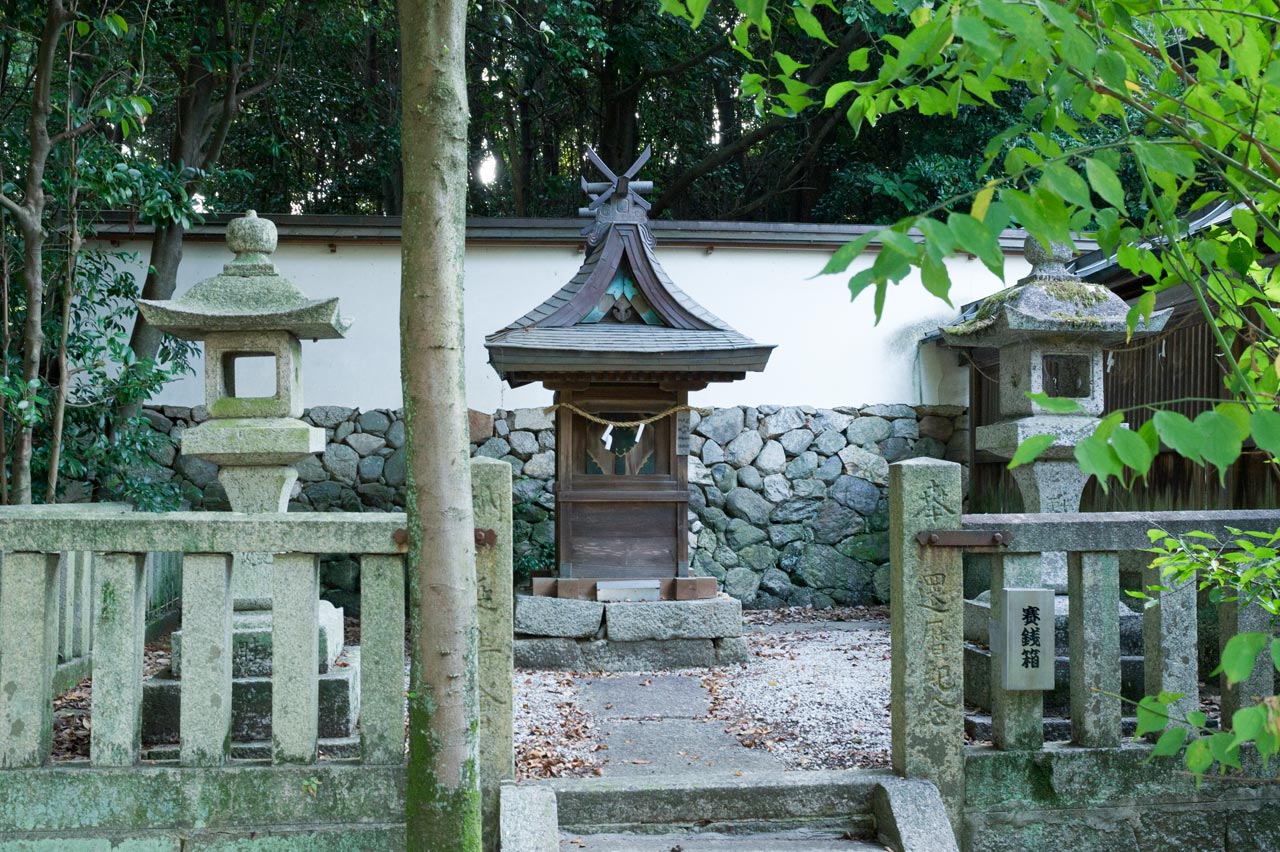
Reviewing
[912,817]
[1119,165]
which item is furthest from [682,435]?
[1119,165]

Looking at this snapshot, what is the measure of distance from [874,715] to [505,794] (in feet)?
7.99

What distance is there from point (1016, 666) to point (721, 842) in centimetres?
124

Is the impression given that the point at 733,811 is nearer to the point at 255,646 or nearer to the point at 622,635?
the point at 255,646

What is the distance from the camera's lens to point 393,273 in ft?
30.9

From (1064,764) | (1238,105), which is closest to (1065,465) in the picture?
(1064,764)

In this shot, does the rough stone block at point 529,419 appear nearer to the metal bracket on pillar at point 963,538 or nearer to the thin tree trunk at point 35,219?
the thin tree trunk at point 35,219

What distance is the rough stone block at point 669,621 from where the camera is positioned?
697cm

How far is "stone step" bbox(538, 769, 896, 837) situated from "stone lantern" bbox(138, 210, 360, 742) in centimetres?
133

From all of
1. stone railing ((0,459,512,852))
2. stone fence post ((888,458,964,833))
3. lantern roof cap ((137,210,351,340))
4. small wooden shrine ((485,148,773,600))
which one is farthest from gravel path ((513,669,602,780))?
lantern roof cap ((137,210,351,340))

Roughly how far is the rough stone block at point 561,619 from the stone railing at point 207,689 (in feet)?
11.9

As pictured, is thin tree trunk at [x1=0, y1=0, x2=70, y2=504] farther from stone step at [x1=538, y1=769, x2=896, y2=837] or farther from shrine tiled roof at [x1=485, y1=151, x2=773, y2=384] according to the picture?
stone step at [x1=538, y1=769, x2=896, y2=837]

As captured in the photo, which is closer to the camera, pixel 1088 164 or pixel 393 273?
pixel 1088 164

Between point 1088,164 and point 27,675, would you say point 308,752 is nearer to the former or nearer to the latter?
point 27,675

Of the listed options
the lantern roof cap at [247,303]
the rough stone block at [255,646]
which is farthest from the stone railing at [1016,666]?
the lantern roof cap at [247,303]
